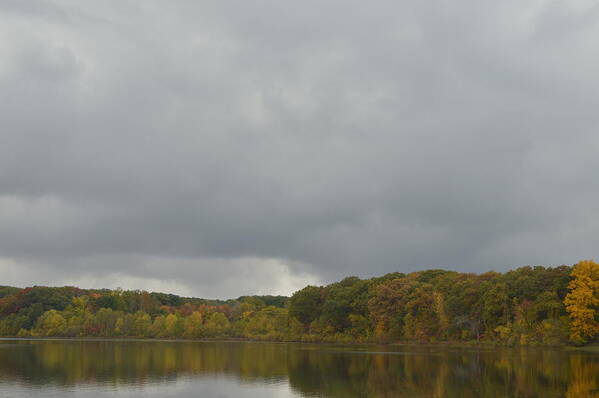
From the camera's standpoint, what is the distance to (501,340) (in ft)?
302

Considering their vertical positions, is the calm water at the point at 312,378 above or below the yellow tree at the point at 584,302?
below

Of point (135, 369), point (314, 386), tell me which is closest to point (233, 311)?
point (135, 369)

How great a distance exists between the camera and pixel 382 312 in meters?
114

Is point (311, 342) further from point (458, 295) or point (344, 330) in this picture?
point (458, 295)

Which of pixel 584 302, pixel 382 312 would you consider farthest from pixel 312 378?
pixel 382 312

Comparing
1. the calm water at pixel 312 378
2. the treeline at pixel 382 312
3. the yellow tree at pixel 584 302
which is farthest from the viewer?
the treeline at pixel 382 312

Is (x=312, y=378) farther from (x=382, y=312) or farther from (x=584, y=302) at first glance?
(x=382, y=312)

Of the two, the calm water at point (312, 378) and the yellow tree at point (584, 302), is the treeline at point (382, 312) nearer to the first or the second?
the yellow tree at point (584, 302)

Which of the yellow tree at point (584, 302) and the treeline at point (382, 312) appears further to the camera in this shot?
the treeline at point (382, 312)

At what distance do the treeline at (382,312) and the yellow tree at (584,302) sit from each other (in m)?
0.14

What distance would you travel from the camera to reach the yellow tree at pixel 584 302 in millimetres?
79625

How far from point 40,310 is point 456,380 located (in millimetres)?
167237

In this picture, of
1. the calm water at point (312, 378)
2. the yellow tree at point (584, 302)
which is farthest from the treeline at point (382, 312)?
the calm water at point (312, 378)

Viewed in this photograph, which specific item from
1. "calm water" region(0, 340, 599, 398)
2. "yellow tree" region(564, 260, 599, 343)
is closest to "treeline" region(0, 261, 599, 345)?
"yellow tree" region(564, 260, 599, 343)
